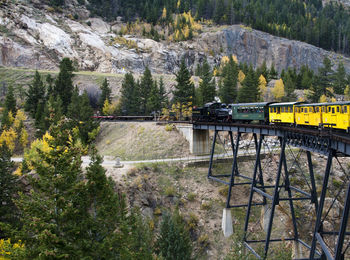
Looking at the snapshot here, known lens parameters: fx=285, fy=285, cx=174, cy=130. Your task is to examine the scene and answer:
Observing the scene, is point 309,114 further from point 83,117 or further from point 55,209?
point 83,117

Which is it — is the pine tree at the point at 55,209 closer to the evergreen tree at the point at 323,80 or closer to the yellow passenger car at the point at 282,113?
the yellow passenger car at the point at 282,113

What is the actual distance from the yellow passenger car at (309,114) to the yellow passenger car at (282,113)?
72cm

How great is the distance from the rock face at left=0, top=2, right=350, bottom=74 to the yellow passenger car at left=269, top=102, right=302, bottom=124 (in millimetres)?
81880

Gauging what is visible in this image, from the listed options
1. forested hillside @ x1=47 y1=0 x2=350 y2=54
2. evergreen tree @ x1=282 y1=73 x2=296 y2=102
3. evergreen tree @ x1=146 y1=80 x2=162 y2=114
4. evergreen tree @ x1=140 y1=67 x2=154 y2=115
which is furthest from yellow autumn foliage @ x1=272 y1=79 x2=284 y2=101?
forested hillside @ x1=47 y1=0 x2=350 y2=54

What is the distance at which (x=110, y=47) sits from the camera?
364 feet

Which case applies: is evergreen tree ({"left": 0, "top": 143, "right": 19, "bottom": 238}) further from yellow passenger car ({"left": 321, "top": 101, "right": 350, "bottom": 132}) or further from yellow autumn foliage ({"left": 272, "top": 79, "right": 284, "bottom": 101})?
yellow autumn foliage ({"left": 272, "top": 79, "right": 284, "bottom": 101})

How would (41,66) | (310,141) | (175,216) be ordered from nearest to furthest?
(310,141), (175,216), (41,66)

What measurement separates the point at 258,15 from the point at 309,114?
144 meters

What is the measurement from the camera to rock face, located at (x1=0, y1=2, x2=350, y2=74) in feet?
306

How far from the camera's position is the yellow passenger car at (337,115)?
18.3 metres

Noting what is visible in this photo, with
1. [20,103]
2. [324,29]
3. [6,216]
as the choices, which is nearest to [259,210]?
[6,216]

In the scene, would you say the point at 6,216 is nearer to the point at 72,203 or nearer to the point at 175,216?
the point at 72,203

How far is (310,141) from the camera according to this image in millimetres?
18156

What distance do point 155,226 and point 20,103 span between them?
1908 inches
